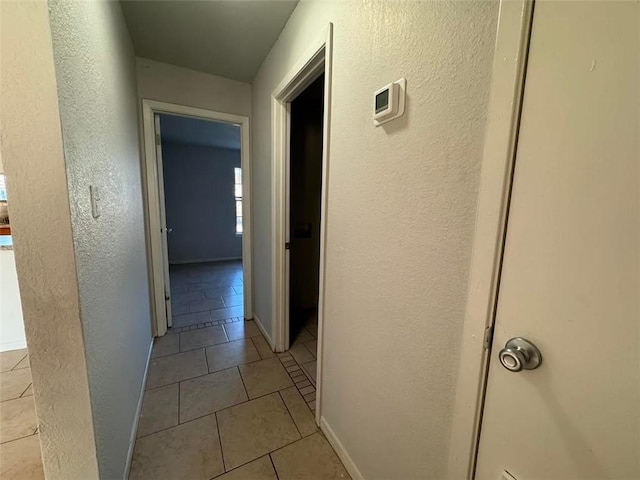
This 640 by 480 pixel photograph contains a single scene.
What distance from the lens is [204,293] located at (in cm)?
364

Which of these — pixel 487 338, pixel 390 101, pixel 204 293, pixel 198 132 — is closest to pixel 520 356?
pixel 487 338

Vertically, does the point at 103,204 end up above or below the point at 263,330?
above

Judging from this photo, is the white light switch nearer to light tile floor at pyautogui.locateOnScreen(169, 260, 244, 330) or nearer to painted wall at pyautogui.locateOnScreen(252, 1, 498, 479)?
painted wall at pyautogui.locateOnScreen(252, 1, 498, 479)

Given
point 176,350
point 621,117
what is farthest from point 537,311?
point 176,350

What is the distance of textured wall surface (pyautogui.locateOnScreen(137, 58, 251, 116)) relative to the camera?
217cm

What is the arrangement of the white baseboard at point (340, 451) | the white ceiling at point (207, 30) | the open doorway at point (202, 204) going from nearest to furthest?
the white baseboard at point (340, 451) → the white ceiling at point (207, 30) → the open doorway at point (202, 204)

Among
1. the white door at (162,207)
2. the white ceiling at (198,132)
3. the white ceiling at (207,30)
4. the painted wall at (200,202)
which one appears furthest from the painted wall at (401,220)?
the painted wall at (200,202)

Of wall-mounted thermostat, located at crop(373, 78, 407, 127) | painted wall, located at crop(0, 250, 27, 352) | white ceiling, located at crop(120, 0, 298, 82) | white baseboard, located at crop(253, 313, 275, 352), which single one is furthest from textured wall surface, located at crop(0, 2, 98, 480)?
painted wall, located at crop(0, 250, 27, 352)

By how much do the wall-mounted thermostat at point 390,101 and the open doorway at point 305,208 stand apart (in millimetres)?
1788

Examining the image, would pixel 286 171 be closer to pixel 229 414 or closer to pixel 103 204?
pixel 103 204

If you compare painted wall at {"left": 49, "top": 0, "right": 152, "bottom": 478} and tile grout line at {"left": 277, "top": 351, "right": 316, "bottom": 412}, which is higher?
painted wall at {"left": 49, "top": 0, "right": 152, "bottom": 478}

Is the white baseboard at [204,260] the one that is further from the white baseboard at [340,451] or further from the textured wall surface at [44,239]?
the textured wall surface at [44,239]

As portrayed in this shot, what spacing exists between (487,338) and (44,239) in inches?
48.2

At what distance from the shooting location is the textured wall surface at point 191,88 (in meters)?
2.17
